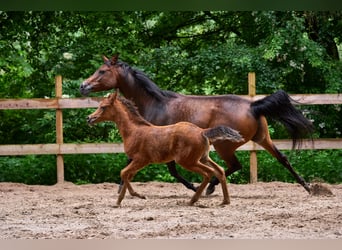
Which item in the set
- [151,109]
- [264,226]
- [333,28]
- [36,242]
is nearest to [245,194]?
[151,109]

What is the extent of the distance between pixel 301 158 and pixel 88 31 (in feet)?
8.92

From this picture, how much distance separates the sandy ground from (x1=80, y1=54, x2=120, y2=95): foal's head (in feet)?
2.88

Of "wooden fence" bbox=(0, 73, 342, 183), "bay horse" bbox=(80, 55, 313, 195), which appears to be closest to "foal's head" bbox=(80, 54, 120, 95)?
"bay horse" bbox=(80, 55, 313, 195)

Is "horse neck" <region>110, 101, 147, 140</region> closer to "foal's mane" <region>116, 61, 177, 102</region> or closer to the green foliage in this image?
"foal's mane" <region>116, 61, 177, 102</region>

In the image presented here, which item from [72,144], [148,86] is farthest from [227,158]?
[72,144]

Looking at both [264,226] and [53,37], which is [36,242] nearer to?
[264,226]

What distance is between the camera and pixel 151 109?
583cm

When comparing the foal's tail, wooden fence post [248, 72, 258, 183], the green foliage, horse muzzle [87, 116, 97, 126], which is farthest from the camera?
the green foliage

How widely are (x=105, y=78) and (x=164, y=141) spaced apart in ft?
3.33

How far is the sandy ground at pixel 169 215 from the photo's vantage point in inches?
171

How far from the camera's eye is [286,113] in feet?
18.4

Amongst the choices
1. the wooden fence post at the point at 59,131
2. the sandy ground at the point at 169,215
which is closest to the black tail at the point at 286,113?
the sandy ground at the point at 169,215

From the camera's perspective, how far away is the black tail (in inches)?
220

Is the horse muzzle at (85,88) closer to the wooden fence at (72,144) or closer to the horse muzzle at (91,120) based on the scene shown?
the horse muzzle at (91,120)
